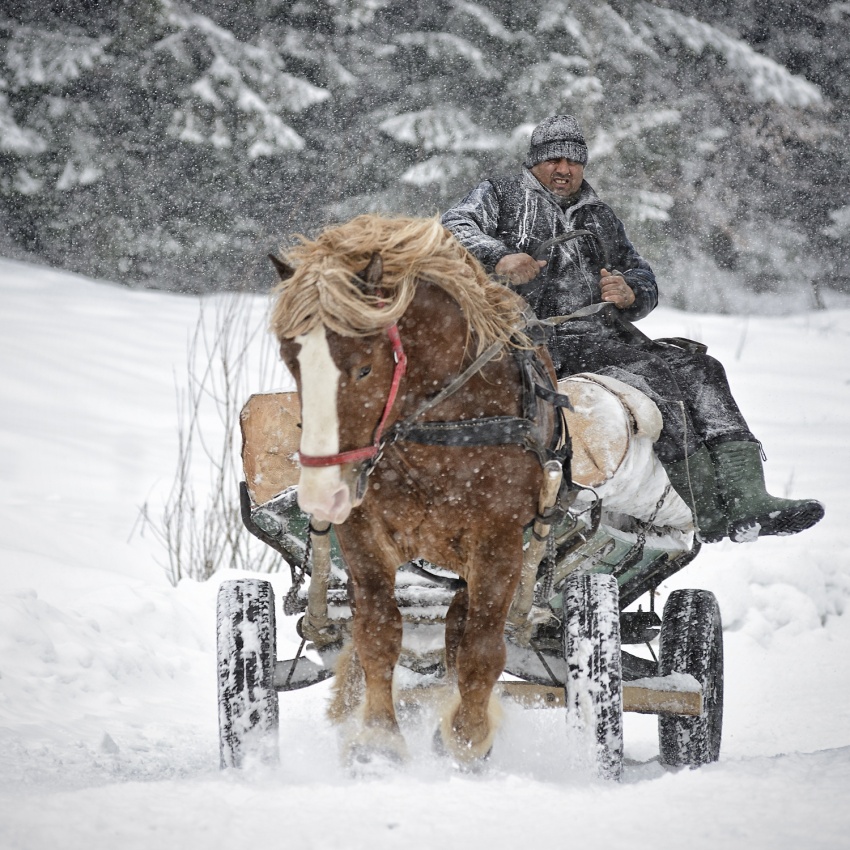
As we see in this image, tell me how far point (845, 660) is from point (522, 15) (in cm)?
1143

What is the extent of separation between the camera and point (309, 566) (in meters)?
3.12

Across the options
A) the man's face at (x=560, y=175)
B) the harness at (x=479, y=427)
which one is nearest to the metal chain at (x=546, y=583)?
the harness at (x=479, y=427)

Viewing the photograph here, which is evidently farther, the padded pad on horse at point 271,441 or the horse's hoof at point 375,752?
the padded pad on horse at point 271,441

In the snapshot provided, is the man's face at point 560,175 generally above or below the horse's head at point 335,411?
above

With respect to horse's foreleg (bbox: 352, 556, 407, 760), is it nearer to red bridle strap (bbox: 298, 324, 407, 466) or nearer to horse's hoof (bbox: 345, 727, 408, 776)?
horse's hoof (bbox: 345, 727, 408, 776)

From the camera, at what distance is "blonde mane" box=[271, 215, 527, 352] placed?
7.61 ft

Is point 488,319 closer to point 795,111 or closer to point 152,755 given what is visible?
point 152,755

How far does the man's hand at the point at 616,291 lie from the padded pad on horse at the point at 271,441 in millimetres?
1257

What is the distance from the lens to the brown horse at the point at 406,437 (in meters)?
2.32

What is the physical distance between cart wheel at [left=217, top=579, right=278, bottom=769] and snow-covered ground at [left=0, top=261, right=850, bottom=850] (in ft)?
0.50

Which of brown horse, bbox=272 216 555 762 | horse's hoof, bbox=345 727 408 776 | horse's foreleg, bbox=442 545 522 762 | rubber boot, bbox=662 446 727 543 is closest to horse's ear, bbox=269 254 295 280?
brown horse, bbox=272 216 555 762

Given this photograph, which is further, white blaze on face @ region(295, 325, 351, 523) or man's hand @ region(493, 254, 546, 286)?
man's hand @ region(493, 254, 546, 286)

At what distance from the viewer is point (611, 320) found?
3.72m

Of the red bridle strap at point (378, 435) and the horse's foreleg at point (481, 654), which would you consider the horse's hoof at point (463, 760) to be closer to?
the horse's foreleg at point (481, 654)
